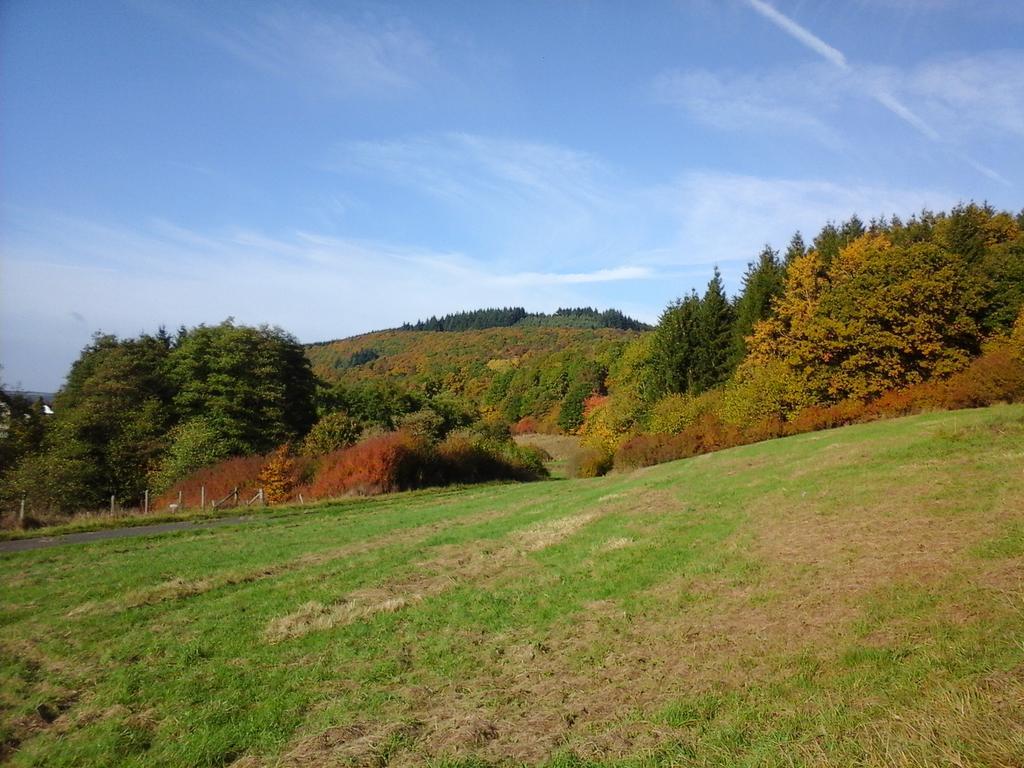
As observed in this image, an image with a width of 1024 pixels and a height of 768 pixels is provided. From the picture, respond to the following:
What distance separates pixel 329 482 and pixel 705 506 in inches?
1273

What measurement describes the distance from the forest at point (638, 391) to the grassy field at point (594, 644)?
24.0 meters

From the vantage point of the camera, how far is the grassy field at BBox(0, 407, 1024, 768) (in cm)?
533

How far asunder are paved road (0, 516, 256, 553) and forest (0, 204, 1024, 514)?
494 inches

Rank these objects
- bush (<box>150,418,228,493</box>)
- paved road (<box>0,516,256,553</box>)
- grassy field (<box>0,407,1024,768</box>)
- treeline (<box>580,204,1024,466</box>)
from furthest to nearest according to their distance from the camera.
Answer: bush (<box>150,418,228,493</box>) → treeline (<box>580,204,1024,466</box>) → paved road (<box>0,516,256,553</box>) → grassy field (<box>0,407,1024,768</box>)

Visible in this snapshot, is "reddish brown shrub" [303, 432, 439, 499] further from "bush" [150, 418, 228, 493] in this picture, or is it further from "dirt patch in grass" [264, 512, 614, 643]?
"dirt patch in grass" [264, 512, 614, 643]

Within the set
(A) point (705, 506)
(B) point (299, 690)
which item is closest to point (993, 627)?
(B) point (299, 690)

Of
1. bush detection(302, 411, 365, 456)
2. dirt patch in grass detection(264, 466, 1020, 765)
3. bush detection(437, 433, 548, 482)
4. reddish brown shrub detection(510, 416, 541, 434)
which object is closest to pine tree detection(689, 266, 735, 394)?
bush detection(437, 433, 548, 482)

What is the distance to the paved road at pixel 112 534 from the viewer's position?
2145 centimetres

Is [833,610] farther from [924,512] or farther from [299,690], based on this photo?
[299,690]

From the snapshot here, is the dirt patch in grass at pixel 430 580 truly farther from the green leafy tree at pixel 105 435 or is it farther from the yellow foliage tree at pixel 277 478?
the green leafy tree at pixel 105 435

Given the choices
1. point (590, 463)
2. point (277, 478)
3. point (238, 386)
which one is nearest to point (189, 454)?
point (277, 478)

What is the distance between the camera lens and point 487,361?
14488cm

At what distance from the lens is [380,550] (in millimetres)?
17453

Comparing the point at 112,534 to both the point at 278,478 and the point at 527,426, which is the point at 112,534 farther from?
the point at 527,426
